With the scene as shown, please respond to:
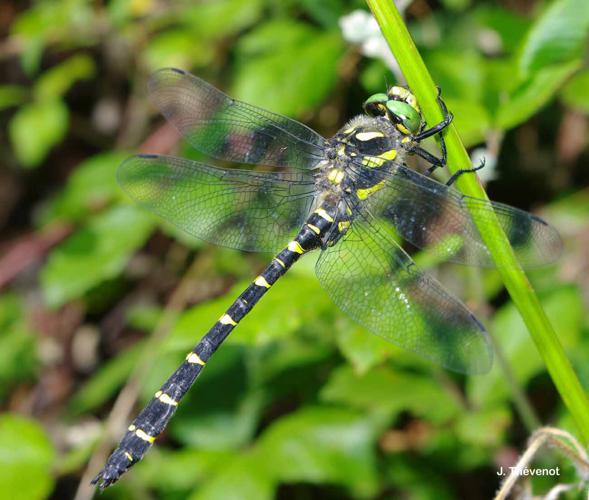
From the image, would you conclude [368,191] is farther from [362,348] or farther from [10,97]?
[10,97]

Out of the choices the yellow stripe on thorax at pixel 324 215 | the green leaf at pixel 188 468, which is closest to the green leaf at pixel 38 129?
the green leaf at pixel 188 468

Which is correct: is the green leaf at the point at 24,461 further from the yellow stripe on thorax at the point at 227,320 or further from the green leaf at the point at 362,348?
the green leaf at the point at 362,348

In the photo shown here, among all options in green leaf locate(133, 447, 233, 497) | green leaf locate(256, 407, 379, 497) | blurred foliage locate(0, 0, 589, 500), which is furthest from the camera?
green leaf locate(133, 447, 233, 497)

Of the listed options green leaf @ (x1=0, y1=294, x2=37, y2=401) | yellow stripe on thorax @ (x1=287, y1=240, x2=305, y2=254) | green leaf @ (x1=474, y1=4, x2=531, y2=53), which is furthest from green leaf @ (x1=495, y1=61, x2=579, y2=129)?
green leaf @ (x1=0, y1=294, x2=37, y2=401)

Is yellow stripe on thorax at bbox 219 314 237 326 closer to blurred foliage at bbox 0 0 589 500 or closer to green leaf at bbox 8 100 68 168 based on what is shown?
blurred foliage at bbox 0 0 589 500

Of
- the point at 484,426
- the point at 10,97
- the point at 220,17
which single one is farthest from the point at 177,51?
the point at 484,426

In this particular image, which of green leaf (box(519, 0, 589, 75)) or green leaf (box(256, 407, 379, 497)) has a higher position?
green leaf (box(519, 0, 589, 75))

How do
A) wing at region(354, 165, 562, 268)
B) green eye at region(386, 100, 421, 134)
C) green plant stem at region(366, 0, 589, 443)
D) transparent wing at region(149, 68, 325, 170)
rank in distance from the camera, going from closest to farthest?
green plant stem at region(366, 0, 589, 443), wing at region(354, 165, 562, 268), green eye at region(386, 100, 421, 134), transparent wing at region(149, 68, 325, 170)
